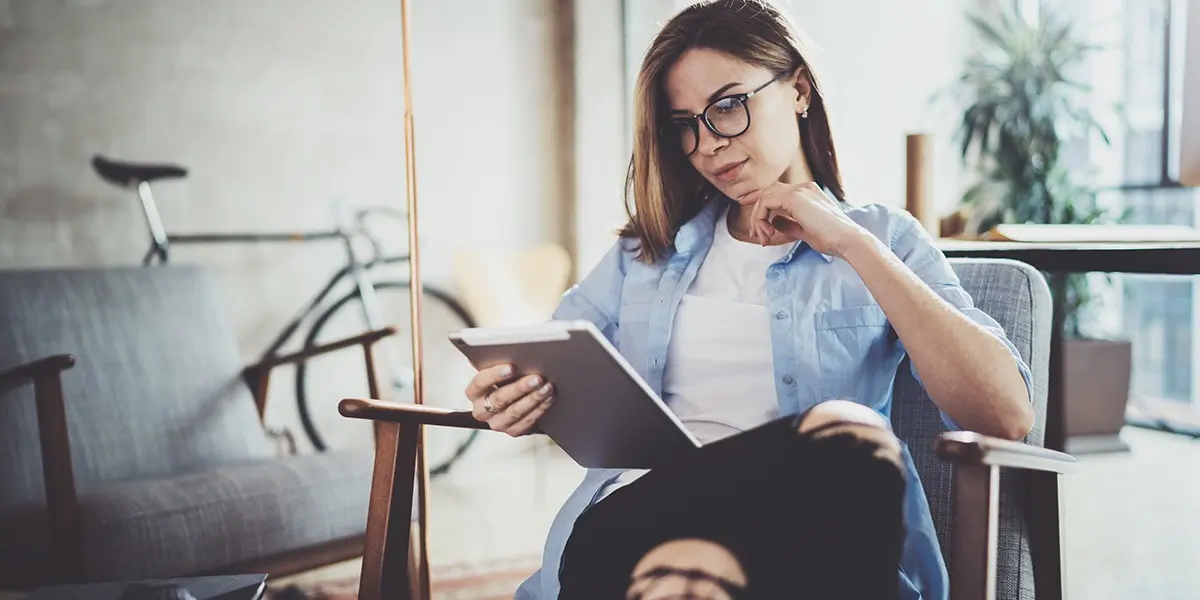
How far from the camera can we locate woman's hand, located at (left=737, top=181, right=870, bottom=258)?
3.61 feet

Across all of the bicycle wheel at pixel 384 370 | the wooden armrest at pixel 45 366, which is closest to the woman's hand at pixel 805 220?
the wooden armrest at pixel 45 366

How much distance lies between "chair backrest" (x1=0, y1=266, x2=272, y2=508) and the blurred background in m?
0.54

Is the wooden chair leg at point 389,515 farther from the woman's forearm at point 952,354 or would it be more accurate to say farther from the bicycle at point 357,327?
the bicycle at point 357,327

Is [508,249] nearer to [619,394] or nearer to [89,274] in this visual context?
[89,274]

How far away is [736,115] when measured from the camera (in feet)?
4.16

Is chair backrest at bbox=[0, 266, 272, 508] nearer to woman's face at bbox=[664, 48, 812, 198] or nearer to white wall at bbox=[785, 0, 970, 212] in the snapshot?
woman's face at bbox=[664, 48, 812, 198]

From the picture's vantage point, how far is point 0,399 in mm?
1932

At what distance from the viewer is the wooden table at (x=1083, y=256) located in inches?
43.3

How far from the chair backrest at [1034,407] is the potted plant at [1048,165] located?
2313mm

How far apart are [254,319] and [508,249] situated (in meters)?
0.94

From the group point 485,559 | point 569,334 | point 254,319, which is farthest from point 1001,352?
point 254,319

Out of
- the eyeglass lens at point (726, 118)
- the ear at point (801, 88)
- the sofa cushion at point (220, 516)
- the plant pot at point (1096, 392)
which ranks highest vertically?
the ear at point (801, 88)

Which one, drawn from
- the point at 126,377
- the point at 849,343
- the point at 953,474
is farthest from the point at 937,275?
the point at 126,377

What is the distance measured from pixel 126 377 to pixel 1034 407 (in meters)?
1.76
